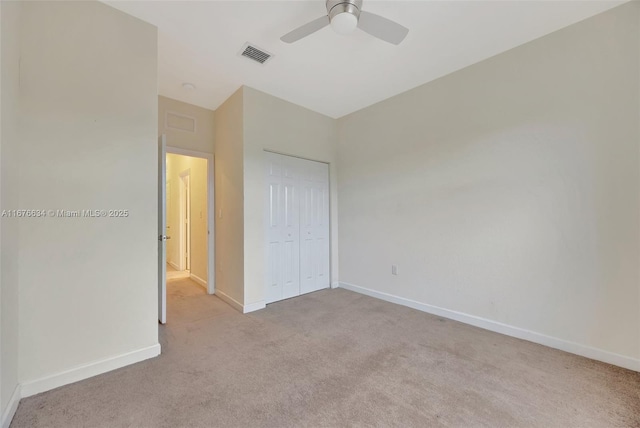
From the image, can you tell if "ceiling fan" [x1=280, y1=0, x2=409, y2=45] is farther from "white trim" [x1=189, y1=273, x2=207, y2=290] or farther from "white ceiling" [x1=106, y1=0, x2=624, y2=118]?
"white trim" [x1=189, y1=273, x2=207, y2=290]

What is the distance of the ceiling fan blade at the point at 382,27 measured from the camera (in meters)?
1.71

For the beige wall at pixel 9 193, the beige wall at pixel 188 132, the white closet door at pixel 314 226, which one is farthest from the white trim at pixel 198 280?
the beige wall at pixel 9 193

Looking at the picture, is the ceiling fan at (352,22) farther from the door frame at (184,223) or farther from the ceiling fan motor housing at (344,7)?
the door frame at (184,223)

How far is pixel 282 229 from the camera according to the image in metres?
3.49

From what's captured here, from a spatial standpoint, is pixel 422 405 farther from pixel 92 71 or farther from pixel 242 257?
pixel 92 71

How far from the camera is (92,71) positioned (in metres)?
1.87

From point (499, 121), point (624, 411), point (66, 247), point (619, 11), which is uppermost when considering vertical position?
point (619, 11)

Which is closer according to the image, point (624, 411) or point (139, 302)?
point (624, 411)

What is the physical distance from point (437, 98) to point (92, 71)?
332 cm

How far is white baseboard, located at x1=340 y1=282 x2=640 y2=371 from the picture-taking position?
6.30 feet

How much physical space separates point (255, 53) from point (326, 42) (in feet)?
2.38

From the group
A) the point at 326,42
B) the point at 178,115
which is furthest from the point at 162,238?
the point at 326,42

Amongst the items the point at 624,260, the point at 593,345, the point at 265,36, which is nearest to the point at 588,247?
the point at 624,260

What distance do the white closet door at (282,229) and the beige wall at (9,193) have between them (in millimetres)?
2147
